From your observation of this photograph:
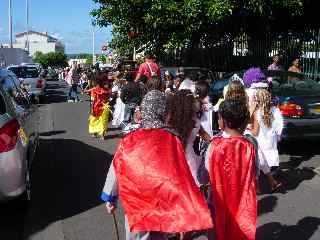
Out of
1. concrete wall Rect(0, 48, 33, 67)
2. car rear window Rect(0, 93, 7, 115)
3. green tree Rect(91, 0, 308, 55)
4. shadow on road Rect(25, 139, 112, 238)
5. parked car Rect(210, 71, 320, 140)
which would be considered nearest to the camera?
car rear window Rect(0, 93, 7, 115)

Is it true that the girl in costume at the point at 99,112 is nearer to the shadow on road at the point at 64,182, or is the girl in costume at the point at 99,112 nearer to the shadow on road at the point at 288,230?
the shadow on road at the point at 64,182

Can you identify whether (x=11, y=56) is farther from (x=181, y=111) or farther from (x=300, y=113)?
(x=181, y=111)

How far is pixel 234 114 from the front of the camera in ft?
16.7

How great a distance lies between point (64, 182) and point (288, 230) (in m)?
3.52

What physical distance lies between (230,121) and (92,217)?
2.39 metres

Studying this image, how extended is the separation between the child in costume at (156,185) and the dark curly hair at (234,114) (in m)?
0.90

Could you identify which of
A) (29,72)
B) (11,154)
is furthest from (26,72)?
(11,154)

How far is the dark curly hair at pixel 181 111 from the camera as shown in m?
5.27

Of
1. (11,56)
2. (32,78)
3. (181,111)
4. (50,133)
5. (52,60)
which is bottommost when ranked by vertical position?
(50,133)

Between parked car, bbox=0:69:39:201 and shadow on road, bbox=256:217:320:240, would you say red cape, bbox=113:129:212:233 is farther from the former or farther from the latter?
parked car, bbox=0:69:39:201

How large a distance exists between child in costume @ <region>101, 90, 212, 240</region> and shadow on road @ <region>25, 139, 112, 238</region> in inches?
95.6

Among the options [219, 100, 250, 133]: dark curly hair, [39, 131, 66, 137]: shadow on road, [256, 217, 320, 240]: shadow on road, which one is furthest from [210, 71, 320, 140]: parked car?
[39, 131, 66, 137]: shadow on road

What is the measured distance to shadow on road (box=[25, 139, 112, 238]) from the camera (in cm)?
700

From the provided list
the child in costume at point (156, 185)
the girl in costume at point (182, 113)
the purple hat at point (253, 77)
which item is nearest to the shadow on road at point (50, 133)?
the purple hat at point (253, 77)
